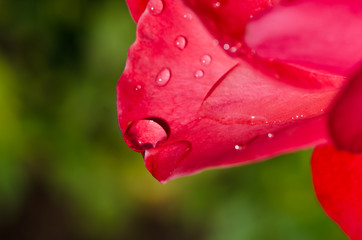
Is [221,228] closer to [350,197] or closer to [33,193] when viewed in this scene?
[33,193]

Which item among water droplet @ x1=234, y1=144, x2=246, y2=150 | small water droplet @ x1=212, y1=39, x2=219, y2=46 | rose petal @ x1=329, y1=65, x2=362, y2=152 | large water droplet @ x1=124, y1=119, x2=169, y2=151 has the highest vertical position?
small water droplet @ x1=212, y1=39, x2=219, y2=46

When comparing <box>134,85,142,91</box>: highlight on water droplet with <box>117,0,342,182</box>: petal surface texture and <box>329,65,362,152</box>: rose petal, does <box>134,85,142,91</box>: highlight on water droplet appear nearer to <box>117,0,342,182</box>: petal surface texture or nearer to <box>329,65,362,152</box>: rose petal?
<box>117,0,342,182</box>: petal surface texture

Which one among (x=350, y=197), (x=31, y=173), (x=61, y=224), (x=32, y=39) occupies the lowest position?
(x=61, y=224)

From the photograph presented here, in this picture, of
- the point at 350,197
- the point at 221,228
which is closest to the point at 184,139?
the point at 350,197

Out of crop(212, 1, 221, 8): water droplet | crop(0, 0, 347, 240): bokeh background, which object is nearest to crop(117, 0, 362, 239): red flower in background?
crop(212, 1, 221, 8): water droplet

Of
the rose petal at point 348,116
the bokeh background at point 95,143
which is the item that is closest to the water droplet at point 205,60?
the rose petal at point 348,116

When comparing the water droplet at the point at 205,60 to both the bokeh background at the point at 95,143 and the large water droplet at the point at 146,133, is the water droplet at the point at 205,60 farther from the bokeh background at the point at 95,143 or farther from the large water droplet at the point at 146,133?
the bokeh background at the point at 95,143

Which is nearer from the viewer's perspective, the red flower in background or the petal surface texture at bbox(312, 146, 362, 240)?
the red flower in background

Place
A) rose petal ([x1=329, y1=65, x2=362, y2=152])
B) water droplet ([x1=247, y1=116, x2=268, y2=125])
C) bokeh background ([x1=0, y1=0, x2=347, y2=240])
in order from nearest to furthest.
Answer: rose petal ([x1=329, y1=65, x2=362, y2=152]) < water droplet ([x1=247, y1=116, x2=268, y2=125]) < bokeh background ([x1=0, y1=0, x2=347, y2=240])
